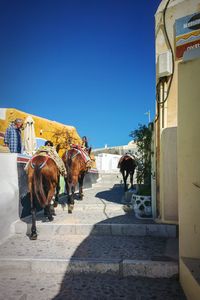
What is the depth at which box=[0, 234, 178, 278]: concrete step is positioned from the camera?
14.3ft

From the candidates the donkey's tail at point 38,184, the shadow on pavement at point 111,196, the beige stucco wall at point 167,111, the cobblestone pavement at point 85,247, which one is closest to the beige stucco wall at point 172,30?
the beige stucco wall at point 167,111

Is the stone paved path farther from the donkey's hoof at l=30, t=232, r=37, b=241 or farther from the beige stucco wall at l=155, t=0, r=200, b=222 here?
the beige stucco wall at l=155, t=0, r=200, b=222

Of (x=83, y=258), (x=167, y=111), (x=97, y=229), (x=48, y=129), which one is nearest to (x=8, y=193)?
(x=97, y=229)

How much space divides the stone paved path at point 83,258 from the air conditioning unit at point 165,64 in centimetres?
342

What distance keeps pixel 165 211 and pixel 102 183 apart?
1054cm

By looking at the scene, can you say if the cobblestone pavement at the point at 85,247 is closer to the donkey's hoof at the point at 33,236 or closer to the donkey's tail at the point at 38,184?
the donkey's hoof at the point at 33,236

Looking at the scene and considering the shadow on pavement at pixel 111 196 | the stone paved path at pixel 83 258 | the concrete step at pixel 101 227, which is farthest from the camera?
the shadow on pavement at pixel 111 196

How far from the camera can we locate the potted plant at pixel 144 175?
6909 mm

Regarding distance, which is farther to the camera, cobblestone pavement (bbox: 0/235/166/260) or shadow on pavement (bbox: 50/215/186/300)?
cobblestone pavement (bbox: 0/235/166/260)

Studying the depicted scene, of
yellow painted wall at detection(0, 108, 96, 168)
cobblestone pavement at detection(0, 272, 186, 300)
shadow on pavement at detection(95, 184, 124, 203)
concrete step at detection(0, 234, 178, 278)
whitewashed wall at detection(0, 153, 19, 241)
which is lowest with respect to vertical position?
cobblestone pavement at detection(0, 272, 186, 300)

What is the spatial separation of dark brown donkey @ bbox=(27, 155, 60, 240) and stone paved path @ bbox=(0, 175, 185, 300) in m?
0.48

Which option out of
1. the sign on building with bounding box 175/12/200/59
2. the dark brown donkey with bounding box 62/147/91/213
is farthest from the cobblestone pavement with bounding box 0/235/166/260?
the sign on building with bounding box 175/12/200/59

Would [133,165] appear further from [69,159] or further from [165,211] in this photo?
[165,211]

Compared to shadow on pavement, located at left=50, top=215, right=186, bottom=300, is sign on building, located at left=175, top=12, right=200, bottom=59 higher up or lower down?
higher up
